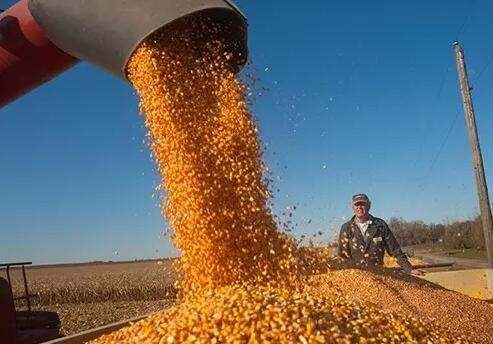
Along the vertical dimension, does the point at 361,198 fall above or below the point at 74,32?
below

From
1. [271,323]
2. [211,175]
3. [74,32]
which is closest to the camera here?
[271,323]

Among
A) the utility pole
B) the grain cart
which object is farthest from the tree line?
the grain cart

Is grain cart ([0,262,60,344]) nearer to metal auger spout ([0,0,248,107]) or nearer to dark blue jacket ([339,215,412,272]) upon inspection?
metal auger spout ([0,0,248,107])

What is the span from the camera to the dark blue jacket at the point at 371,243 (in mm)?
5750

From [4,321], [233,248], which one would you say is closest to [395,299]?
[233,248]

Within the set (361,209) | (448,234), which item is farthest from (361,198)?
(448,234)

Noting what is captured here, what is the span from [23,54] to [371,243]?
3.86 metres

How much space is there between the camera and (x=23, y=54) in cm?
344

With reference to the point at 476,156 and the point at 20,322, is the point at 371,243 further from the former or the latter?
the point at 476,156

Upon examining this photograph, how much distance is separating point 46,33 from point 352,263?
9.85 ft

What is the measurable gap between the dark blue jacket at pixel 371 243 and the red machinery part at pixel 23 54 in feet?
11.3

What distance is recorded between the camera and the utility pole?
9.94 metres

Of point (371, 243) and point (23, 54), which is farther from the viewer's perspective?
point (371, 243)

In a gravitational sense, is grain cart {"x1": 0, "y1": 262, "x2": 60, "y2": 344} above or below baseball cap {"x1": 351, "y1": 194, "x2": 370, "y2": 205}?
below
